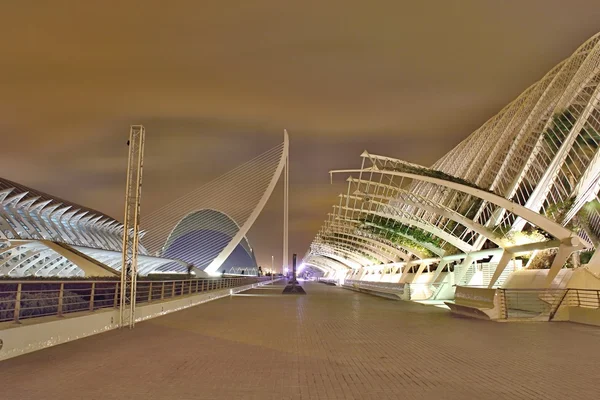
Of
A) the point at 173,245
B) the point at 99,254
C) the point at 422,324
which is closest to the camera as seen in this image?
the point at 422,324

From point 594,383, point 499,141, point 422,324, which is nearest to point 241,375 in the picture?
point 594,383

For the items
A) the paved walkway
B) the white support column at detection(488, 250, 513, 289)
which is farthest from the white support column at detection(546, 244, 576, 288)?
the paved walkway

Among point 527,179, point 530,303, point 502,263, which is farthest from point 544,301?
point 527,179

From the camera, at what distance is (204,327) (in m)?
12.6

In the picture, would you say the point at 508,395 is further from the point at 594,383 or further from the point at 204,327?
the point at 204,327

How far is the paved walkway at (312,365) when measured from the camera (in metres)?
5.70

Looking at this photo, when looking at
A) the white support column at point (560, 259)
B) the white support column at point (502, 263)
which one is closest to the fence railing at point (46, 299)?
the white support column at point (560, 259)

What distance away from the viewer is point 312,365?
7406mm

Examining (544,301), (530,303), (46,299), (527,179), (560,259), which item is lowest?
(530,303)

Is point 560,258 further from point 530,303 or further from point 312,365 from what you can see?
point 312,365

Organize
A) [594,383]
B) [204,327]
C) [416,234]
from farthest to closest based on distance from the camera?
[416,234], [204,327], [594,383]

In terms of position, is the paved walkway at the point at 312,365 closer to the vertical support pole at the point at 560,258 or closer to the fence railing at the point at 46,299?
the fence railing at the point at 46,299

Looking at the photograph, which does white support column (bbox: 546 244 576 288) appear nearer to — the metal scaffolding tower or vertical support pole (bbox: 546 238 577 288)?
vertical support pole (bbox: 546 238 577 288)

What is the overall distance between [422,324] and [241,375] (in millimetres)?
8407
